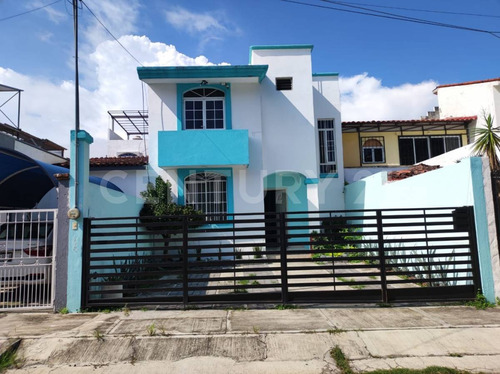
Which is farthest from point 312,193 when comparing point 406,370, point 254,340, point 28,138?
point 28,138

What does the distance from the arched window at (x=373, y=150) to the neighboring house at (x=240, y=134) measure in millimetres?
2902

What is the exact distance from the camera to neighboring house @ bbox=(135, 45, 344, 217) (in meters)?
10.9

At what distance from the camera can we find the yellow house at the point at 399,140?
→ 1498 centimetres

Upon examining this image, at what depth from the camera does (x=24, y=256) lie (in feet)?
18.7

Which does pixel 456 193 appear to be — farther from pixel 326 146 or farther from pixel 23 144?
pixel 23 144

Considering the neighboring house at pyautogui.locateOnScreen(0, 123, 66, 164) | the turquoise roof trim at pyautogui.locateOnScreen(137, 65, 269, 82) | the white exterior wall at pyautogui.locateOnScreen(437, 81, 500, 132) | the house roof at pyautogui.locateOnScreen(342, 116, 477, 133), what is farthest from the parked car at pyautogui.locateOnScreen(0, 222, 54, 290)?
the white exterior wall at pyautogui.locateOnScreen(437, 81, 500, 132)

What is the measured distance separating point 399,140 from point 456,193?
33.6 feet

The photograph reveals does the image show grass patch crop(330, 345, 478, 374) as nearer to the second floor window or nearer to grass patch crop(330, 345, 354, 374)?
grass patch crop(330, 345, 354, 374)

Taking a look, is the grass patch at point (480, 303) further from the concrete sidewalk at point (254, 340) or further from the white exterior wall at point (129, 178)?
the white exterior wall at point (129, 178)

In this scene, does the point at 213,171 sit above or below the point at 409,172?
above

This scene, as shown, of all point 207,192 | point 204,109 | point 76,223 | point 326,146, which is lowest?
point 76,223

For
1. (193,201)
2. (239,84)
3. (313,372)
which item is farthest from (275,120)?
(313,372)

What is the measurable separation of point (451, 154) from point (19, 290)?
1178 cm

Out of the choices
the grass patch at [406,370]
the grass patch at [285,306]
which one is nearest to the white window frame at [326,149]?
the grass patch at [285,306]
